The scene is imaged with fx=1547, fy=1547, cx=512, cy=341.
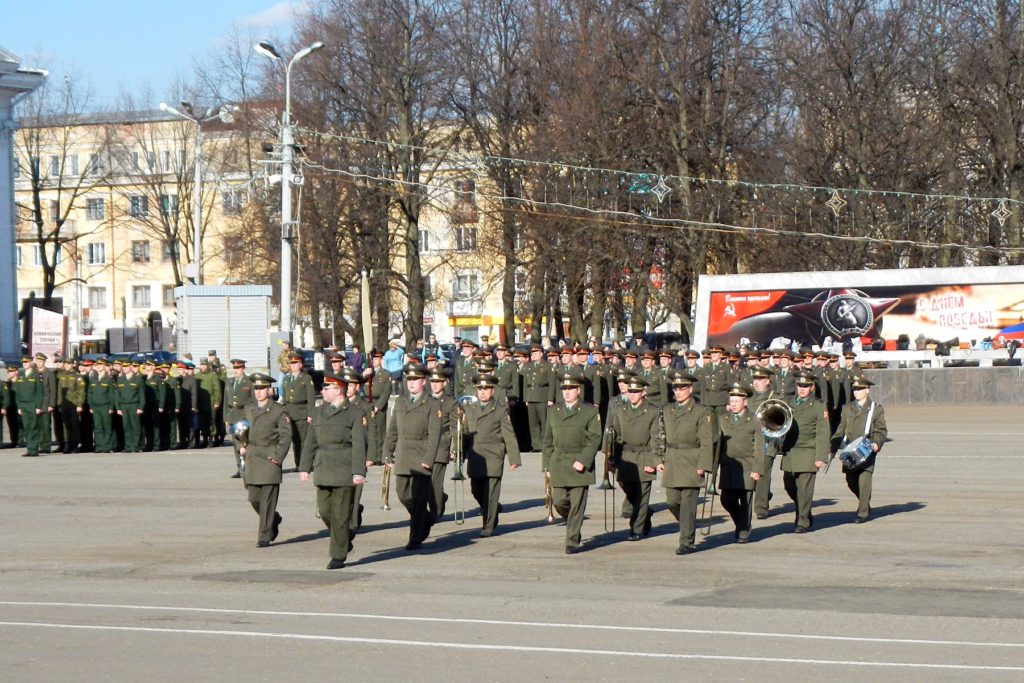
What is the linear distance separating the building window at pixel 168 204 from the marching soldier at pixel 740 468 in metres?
58.9

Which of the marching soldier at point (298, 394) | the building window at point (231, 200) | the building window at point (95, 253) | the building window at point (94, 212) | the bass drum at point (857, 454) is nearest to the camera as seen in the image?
the bass drum at point (857, 454)

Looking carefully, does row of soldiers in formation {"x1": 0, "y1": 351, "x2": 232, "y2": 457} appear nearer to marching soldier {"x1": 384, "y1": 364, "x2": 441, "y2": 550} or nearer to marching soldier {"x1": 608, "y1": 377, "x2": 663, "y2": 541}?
marching soldier {"x1": 384, "y1": 364, "x2": 441, "y2": 550}

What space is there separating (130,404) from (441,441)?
48.7 feet

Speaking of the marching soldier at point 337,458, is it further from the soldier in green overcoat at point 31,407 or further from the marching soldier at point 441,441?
the soldier in green overcoat at point 31,407

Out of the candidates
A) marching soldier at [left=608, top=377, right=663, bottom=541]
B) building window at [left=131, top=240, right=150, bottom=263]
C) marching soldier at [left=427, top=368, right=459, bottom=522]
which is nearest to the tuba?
marching soldier at [left=608, top=377, right=663, bottom=541]

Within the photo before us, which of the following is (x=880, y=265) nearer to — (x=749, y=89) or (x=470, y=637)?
(x=749, y=89)

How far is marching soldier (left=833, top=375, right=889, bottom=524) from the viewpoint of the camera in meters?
17.0

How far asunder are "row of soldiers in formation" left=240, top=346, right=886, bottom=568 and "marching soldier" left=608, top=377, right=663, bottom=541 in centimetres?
1

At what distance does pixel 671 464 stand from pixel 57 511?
808 centimetres

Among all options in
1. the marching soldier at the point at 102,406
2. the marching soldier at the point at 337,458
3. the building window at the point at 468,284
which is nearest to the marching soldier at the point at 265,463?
the marching soldier at the point at 337,458

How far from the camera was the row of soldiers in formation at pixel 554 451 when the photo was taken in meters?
14.4

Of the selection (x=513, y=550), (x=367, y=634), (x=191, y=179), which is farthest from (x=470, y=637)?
(x=191, y=179)

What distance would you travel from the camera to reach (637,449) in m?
15.7

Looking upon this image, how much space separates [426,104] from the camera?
5381 cm
